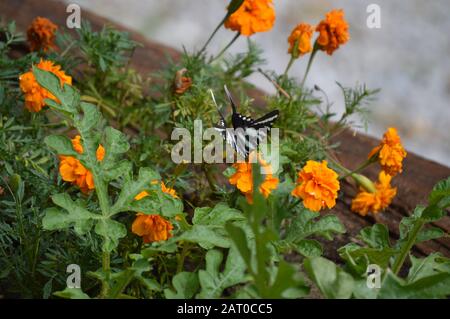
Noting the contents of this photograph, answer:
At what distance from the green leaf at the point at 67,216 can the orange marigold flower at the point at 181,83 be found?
0.43m

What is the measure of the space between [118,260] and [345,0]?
2431 mm

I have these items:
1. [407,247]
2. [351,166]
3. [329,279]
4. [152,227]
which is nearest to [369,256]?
[407,247]

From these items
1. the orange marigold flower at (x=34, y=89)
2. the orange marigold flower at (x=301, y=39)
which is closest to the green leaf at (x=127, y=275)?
the orange marigold flower at (x=34, y=89)

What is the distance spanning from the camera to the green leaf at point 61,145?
975 mm

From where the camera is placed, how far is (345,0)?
3.26 m

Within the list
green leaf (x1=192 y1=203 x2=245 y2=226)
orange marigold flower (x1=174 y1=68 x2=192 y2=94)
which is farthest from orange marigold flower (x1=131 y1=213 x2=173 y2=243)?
orange marigold flower (x1=174 y1=68 x2=192 y2=94)

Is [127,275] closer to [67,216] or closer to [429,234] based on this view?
[67,216]

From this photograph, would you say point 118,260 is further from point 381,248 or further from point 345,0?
point 345,0

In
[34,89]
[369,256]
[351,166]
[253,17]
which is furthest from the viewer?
[351,166]

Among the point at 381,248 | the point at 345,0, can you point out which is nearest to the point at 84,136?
the point at 381,248

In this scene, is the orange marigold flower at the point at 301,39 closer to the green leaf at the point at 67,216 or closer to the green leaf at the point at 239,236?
the green leaf at the point at 67,216

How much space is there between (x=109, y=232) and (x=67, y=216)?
0.06m

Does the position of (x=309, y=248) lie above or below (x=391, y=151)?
below

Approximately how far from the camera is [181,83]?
4.43ft
